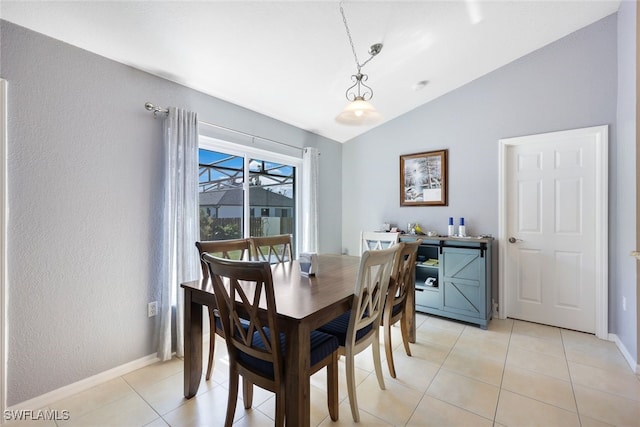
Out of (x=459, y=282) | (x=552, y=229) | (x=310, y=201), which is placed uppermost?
(x=310, y=201)

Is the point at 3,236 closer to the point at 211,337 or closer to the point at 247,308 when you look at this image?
the point at 211,337

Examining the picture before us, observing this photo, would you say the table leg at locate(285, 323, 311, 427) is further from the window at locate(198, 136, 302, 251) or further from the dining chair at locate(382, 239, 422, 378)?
the window at locate(198, 136, 302, 251)

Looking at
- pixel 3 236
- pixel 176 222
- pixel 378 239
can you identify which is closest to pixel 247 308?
pixel 176 222

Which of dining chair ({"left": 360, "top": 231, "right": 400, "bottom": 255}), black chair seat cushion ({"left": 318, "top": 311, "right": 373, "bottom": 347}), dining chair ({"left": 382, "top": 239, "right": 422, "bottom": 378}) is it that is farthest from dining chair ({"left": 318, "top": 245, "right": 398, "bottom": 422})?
dining chair ({"left": 360, "top": 231, "right": 400, "bottom": 255})

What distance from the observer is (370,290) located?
1.61 m

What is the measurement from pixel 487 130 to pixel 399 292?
7.61ft

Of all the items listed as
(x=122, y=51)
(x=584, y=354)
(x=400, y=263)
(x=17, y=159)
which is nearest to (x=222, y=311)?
(x=400, y=263)

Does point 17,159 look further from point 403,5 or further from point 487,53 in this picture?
point 487,53

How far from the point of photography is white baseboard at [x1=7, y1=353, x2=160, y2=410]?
67.5 inches

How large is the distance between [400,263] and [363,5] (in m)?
1.89

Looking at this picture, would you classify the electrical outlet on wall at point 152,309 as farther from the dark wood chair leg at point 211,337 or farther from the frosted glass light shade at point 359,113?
the frosted glass light shade at point 359,113

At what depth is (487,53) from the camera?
284cm

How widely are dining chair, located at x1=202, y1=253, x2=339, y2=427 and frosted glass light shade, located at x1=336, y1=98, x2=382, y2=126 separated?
4.15 feet

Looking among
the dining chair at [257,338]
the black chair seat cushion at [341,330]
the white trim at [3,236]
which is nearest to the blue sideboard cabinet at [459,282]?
the black chair seat cushion at [341,330]
